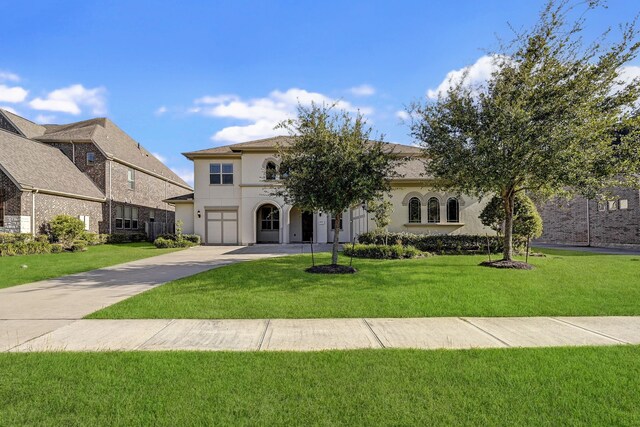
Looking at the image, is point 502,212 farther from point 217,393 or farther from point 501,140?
point 217,393

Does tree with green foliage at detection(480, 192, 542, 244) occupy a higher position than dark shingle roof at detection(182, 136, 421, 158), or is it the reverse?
dark shingle roof at detection(182, 136, 421, 158)

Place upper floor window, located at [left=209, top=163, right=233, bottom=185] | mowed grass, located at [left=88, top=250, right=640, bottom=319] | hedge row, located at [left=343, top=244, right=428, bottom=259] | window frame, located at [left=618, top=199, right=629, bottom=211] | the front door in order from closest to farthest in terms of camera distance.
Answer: mowed grass, located at [left=88, top=250, right=640, bottom=319] < hedge row, located at [left=343, top=244, right=428, bottom=259] < window frame, located at [left=618, top=199, right=629, bottom=211] < upper floor window, located at [left=209, top=163, right=233, bottom=185] < the front door

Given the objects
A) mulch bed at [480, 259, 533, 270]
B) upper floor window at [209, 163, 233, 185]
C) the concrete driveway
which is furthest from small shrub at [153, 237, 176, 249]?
mulch bed at [480, 259, 533, 270]

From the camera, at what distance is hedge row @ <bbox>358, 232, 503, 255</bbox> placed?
55.6ft

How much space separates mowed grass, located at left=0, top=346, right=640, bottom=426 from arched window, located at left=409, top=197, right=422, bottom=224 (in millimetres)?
15717

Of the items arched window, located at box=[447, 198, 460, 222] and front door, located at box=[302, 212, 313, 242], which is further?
front door, located at box=[302, 212, 313, 242]

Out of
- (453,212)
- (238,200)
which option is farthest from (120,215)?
(453,212)

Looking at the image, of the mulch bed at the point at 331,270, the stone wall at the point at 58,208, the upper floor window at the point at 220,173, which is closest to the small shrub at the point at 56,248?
the stone wall at the point at 58,208

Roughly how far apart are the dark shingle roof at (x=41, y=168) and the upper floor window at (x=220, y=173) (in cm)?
890

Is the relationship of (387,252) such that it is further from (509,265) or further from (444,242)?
(509,265)

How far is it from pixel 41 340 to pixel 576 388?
6656 millimetres

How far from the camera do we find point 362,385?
3553 mm

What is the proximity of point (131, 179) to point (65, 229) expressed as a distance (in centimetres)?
1020

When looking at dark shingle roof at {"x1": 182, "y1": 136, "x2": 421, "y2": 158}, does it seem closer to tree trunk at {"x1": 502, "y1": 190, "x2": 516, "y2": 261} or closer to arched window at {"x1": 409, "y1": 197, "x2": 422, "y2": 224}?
arched window at {"x1": 409, "y1": 197, "x2": 422, "y2": 224}
